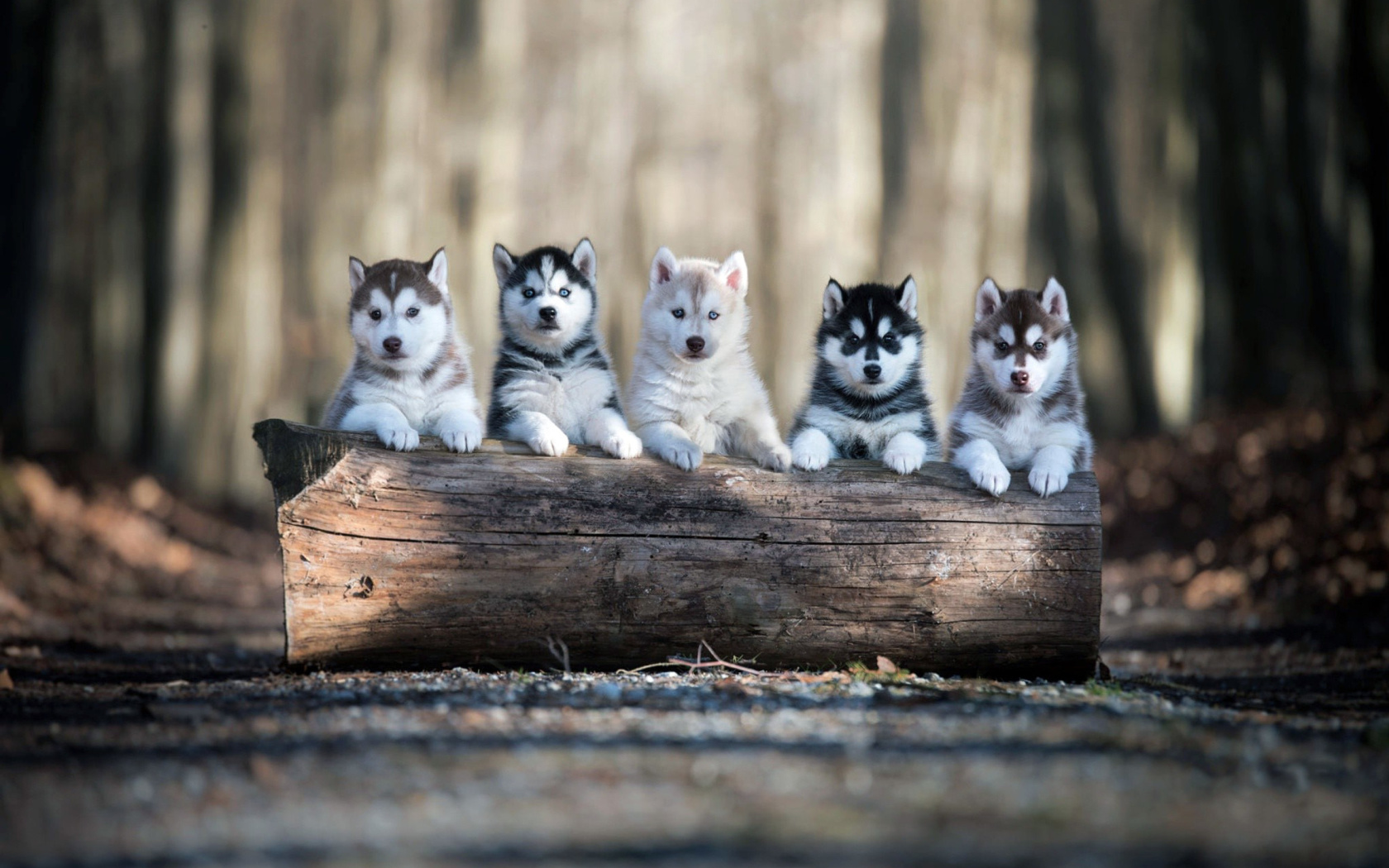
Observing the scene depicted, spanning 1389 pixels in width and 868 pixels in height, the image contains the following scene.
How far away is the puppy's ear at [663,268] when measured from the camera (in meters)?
5.41

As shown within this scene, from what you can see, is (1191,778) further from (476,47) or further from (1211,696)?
(476,47)

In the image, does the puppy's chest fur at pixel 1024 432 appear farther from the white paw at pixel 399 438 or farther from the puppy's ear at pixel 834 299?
the white paw at pixel 399 438

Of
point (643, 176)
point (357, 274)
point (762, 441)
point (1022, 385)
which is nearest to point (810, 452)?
point (762, 441)

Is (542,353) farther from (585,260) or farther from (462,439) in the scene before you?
(462,439)

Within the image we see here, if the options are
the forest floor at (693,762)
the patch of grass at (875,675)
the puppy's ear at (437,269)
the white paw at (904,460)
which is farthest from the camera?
the puppy's ear at (437,269)

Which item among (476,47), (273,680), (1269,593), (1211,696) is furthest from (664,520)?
(476,47)

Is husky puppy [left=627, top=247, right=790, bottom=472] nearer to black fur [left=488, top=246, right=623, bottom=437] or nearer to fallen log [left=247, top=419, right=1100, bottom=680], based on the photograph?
black fur [left=488, top=246, right=623, bottom=437]

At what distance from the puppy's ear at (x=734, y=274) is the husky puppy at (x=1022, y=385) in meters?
1.07

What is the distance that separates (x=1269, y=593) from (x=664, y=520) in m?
4.37

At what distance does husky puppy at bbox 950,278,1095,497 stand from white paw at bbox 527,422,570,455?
1641 millimetres

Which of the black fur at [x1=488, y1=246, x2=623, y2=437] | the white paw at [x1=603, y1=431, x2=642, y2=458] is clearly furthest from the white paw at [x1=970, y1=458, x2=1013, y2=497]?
the black fur at [x1=488, y1=246, x2=623, y2=437]

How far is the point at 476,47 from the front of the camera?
11.9m

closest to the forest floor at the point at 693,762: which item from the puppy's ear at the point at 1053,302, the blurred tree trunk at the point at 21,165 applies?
the puppy's ear at the point at 1053,302

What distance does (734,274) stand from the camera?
17.9 ft
